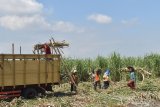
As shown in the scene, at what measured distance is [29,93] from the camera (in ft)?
71.7

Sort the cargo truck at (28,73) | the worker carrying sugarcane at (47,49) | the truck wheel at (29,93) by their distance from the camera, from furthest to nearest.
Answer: the worker carrying sugarcane at (47,49)
the truck wheel at (29,93)
the cargo truck at (28,73)

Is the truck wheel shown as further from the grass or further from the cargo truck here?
the grass

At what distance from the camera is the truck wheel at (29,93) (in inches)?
851

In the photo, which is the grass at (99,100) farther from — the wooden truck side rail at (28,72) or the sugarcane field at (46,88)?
the wooden truck side rail at (28,72)

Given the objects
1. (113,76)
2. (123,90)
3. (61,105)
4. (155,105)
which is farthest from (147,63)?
(61,105)

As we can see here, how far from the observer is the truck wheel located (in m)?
21.6

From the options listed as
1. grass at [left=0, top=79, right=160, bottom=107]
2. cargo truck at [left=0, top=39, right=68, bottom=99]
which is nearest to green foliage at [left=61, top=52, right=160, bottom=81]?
grass at [left=0, top=79, right=160, bottom=107]

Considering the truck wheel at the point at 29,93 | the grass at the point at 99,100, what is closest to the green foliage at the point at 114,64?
the grass at the point at 99,100

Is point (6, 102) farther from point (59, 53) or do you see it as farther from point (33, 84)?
point (59, 53)

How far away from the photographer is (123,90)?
24.4 metres

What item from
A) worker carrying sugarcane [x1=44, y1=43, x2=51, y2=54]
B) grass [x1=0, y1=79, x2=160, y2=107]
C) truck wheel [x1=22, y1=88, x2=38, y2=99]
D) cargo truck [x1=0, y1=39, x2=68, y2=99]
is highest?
worker carrying sugarcane [x1=44, y1=43, x2=51, y2=54]

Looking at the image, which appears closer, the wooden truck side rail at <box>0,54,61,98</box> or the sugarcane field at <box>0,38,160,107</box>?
the sugarcane field at <box>0,38,160,107</box>

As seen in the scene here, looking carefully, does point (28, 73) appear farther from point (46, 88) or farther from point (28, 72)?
point (46, 88)

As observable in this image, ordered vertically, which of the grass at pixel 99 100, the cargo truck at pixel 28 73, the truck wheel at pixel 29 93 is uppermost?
the cargo truck at pixel 28 73
